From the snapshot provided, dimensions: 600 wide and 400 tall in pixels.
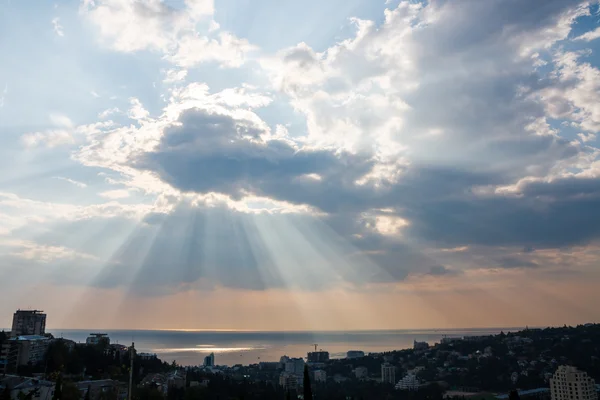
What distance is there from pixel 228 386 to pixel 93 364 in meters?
14.4

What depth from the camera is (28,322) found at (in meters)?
75.7

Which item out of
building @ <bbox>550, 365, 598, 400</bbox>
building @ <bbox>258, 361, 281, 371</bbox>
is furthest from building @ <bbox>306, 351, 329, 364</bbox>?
building @ <bbox>550, 365, 598, 400</bbox>

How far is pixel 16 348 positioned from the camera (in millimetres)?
48031

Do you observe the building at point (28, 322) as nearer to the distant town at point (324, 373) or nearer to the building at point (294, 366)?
the distant town at point (324, 373)

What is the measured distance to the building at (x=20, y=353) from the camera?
155ft

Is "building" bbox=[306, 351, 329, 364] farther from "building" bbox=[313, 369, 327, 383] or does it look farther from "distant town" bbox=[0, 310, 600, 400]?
"building" bbox=[313, 369, 327, 383]

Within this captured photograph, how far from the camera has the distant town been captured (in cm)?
Answer: 3838

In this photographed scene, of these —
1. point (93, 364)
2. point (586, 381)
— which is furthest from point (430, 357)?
point (93, 364)

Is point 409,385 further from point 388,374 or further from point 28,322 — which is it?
point 28,322

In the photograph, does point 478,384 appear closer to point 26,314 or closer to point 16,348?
point 16,348

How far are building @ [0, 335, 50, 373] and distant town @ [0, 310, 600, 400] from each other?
0.10 meters

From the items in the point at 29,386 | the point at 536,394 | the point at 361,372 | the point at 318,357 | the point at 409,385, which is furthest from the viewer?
the point at 318,357

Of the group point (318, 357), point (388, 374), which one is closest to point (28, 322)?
point (388, 374)

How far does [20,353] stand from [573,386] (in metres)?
56.9
